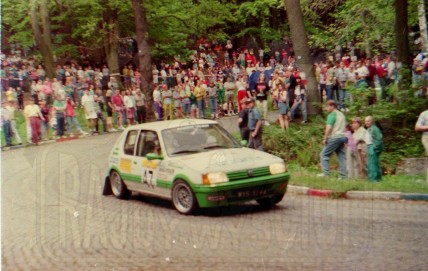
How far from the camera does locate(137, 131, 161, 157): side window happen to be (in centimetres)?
1205

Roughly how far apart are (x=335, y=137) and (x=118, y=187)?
5.08 m

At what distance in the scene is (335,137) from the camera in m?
14.6

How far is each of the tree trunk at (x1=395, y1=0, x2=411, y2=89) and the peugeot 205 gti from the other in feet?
32.4

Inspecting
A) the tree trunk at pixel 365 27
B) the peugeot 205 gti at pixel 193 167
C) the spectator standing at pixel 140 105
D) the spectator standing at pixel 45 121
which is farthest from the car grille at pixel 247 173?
the tree trunk at pixel 365 27

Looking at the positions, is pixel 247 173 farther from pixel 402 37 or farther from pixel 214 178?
pixel 402 37

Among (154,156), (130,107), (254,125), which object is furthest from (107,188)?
(130,107)

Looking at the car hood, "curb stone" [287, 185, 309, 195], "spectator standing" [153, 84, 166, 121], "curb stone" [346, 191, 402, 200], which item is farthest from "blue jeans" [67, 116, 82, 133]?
"curb stone" [346, 191, 402, 200]

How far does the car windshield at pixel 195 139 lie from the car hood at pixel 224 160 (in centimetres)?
28

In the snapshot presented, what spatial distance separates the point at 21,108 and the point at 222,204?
67.9 feet

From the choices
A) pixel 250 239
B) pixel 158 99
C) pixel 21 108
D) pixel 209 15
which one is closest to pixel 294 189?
pixel 250 239

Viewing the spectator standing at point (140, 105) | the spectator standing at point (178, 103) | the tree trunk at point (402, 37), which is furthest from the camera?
the spectator standing at point (178, 103)

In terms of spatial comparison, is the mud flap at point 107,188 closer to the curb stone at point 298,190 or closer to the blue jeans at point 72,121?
the curb stone at point 298,190

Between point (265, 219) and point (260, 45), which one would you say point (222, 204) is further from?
point (260, 45)

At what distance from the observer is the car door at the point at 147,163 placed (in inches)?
466
